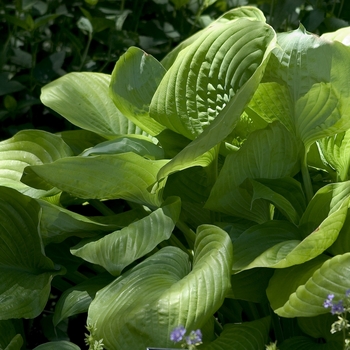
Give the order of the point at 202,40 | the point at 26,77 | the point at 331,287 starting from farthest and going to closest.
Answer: the point at 26,77, the point at 202,40, the point at 331,287

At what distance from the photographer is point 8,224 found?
116cm

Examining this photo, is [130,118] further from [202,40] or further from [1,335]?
[1,335]

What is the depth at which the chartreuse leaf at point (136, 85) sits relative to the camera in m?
1.26

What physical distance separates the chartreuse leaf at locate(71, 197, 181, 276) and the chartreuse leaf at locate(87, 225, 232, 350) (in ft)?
0.12

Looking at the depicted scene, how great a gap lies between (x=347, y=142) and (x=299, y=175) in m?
0.11

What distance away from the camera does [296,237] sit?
1086mm

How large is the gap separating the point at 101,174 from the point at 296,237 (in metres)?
0.33

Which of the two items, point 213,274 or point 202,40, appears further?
point 202,40

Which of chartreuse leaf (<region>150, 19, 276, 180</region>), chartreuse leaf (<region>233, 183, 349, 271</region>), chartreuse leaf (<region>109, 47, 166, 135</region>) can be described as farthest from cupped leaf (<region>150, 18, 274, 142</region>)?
chartreuse leaf (<region>233, 183, 349, 271</region>)

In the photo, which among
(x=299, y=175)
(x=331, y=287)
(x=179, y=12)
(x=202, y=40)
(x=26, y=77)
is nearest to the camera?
(x=331, y=287)

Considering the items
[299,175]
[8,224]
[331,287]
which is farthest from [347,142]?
[8,224]

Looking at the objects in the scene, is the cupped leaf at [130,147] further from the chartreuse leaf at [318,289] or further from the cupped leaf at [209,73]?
the chartreuse leaf at [318,289]

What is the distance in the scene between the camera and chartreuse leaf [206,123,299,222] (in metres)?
1.09

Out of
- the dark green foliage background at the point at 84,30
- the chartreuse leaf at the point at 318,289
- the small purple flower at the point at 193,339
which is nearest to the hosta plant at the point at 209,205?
the chartreuse leaf at the point at 318,289
